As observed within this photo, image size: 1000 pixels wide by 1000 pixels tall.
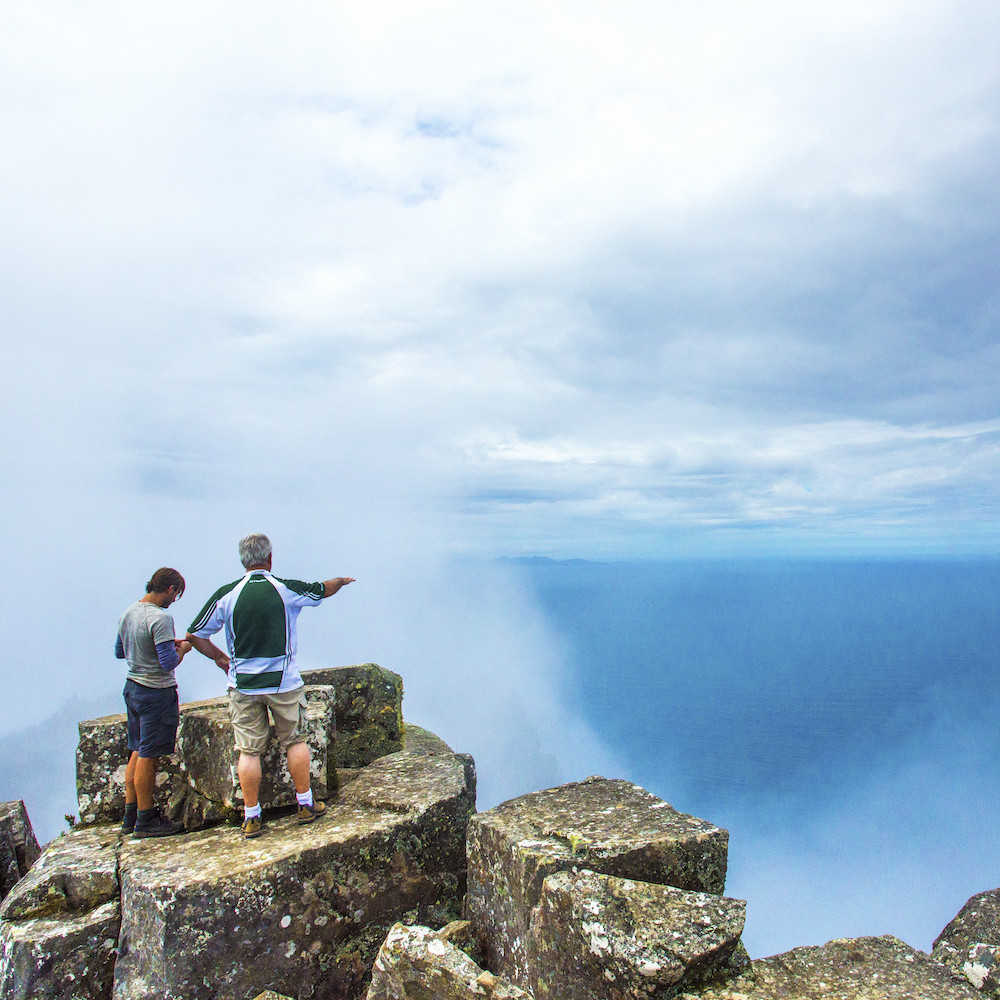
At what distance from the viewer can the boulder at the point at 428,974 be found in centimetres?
404

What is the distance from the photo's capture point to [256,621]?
22.0 ft

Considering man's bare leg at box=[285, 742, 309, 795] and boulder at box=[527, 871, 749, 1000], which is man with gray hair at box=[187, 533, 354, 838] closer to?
man's bare leg at box=[285, 742, 309, 795]

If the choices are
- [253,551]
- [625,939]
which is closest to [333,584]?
[253,551]

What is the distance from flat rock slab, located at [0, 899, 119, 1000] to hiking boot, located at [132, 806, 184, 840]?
1.06 m

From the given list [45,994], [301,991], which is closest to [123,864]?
[45,994]

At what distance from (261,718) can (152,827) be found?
5.68ft

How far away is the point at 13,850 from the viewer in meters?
8.14

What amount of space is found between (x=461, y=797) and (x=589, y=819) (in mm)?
1669

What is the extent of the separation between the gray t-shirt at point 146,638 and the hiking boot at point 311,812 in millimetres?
2050

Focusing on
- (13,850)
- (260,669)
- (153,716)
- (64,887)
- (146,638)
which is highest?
(146,638)

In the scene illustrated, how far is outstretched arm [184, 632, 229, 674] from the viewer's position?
6.92 m

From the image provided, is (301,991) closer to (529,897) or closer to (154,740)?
(529,897)

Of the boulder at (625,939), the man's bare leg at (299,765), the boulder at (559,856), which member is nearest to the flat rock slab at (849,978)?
the boulder at (625,939)

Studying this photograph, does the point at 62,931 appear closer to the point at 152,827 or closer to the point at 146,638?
the point at 152,827
